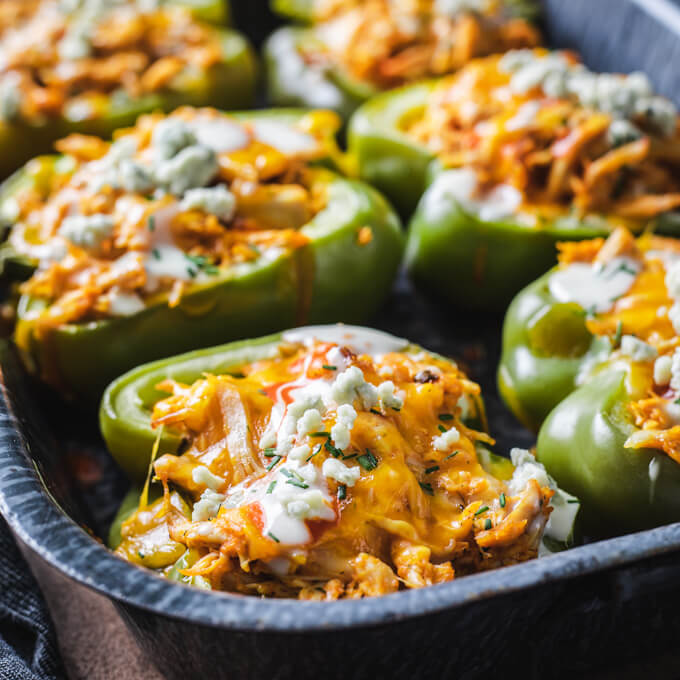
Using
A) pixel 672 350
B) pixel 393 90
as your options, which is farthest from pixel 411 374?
pixel 393 90

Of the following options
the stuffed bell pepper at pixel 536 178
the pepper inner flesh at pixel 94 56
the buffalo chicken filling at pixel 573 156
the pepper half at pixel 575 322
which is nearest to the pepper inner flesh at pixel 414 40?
the pepper inner flesh at pixel 94 56

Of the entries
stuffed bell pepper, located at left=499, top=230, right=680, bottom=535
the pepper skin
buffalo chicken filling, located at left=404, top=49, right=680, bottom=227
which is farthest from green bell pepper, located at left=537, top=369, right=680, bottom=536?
the pepper skin

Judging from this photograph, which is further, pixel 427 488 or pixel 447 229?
pixel 447 229

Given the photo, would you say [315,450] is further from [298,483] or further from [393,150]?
[393,150]

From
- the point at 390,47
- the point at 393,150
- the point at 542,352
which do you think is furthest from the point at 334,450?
the point at 390,47

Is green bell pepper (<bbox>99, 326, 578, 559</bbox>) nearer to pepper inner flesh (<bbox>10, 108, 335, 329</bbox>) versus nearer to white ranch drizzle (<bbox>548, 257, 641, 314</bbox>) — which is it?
pepper inner flesh (<bbox>10, 108, 335, 329</bbox>)

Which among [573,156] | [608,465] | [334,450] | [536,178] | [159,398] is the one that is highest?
[573,156]

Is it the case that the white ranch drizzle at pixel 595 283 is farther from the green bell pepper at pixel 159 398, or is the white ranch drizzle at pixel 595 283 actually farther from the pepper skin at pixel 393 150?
the pepper skin at pixel 393 150

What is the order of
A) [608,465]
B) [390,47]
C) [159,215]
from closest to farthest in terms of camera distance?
[608,465]
[159,215]
[390,47]
